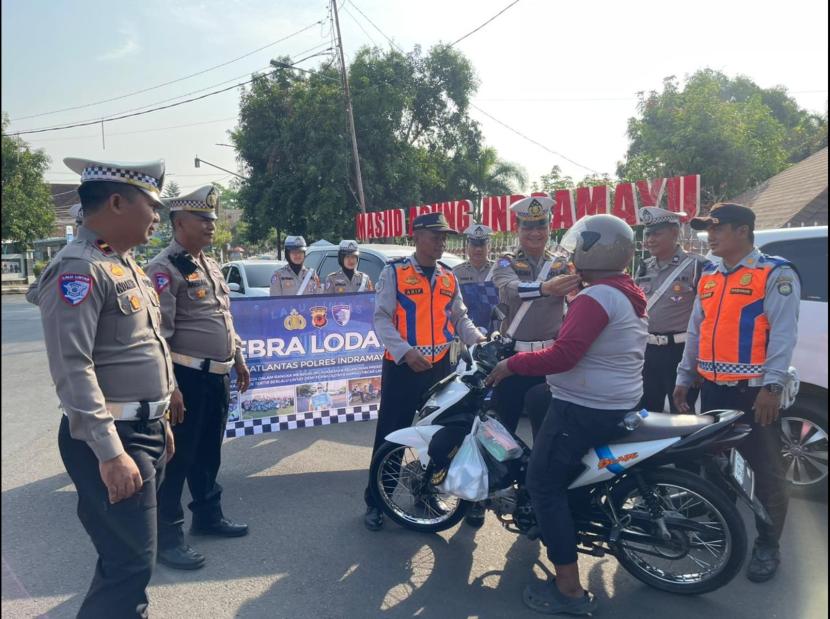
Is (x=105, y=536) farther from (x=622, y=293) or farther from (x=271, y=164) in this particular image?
(x=271, y=164)

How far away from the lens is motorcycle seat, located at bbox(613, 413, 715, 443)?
2.76 m

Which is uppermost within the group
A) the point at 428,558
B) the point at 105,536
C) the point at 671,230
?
the point at 671,230

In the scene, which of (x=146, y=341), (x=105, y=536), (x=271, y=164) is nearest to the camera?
(x=105, y=536)

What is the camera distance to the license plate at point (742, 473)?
2797 millimetres

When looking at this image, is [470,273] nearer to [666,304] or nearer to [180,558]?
[666,304]

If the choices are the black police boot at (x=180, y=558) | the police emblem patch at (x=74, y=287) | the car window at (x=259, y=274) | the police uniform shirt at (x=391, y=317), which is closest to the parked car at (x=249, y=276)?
the car window at (x=259, y=274)

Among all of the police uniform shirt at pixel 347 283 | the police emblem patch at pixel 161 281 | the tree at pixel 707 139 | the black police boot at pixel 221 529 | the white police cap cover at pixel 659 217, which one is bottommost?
the black police boot at pixel 221 529

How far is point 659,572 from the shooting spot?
118 inches

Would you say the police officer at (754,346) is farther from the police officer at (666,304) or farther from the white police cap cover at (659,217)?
the white police cap cover at (659,217)

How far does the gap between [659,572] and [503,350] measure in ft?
4.41

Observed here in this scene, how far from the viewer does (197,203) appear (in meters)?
3.32

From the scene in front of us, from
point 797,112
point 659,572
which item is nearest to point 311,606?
point 659,572

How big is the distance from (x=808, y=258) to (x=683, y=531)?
7.78 ft

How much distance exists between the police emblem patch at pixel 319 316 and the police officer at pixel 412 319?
1273 millimetres
